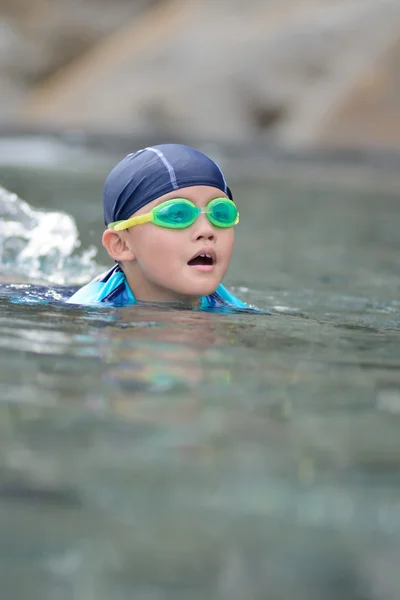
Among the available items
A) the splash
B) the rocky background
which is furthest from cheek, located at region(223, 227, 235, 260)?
the rocky background

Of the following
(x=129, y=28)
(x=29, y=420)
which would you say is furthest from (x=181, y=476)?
(x=129, y=28)

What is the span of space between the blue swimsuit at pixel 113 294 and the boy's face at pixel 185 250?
187mm

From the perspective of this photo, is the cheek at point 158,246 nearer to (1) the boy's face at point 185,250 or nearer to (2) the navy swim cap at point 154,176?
(1) the boy's face at point 185,250

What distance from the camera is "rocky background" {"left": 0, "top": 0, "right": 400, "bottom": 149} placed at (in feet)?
70.4

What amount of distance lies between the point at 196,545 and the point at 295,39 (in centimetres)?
2622

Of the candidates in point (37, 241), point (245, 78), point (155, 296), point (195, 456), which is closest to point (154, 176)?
point (155, 296)

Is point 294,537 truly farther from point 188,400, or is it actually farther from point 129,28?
→ point 129,28

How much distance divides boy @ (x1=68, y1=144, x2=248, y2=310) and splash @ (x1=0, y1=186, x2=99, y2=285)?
2214mm

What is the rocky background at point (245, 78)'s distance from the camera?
21.5 m

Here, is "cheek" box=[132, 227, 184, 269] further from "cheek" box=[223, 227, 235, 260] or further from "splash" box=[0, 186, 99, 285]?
"splash" box=[0, 186, 99, 285]

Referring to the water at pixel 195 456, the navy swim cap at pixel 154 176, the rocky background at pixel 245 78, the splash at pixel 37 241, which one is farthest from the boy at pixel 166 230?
the rocky background at pixel 245 78

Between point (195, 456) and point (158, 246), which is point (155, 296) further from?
point (195, 456)

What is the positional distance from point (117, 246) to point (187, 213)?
0.43 m

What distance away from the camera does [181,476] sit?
1632mm
